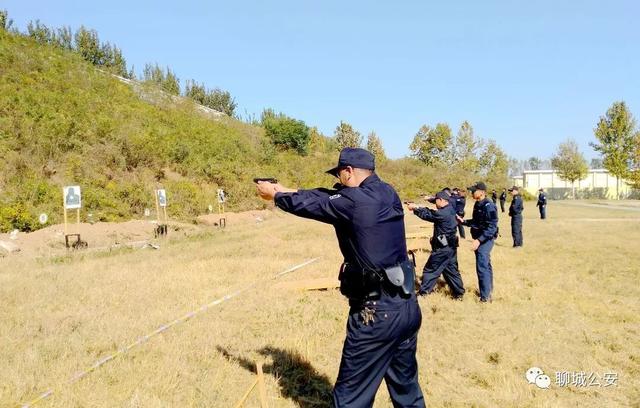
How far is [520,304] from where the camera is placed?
7328 millimetres

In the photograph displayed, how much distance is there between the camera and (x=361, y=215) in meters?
3.11

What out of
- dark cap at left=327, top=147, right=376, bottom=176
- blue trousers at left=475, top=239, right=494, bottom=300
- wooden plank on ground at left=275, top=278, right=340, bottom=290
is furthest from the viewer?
wooden plank on ground at left=275, top=278, right=340, bottom=290

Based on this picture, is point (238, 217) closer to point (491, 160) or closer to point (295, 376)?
point (295, 376)

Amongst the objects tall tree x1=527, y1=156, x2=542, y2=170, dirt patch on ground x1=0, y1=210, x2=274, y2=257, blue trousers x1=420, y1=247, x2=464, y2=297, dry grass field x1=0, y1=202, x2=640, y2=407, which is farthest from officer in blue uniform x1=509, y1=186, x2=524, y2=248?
tall tree x1=527, y1=156, x2=542, y2=170

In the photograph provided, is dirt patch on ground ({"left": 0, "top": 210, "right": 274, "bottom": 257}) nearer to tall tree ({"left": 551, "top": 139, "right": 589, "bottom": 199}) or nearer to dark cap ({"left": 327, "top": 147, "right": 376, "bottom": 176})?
dark cap ({"left": 327, "top": 147, "right": 376, "bottom": 176})

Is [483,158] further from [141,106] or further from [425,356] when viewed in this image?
[425,356]

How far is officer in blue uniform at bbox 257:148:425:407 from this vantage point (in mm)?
3105

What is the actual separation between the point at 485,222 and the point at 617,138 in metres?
46.6

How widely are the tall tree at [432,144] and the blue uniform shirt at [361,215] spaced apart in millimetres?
52805

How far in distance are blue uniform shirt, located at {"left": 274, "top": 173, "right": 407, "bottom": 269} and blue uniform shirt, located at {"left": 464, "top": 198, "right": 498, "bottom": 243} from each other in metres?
4.84

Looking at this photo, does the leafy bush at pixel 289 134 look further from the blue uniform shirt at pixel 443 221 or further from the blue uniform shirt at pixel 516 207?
the blue uniform shirt at pixel 443 221

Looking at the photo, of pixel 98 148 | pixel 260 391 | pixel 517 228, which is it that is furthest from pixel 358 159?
pixel 98 148

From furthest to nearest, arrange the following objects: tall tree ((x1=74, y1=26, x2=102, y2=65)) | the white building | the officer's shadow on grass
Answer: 1. the white building
2. tall tree ((x1=74, y1=26, x2=102, y2=65))
3. the officer's shadow on grass

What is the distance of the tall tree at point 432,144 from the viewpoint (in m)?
54.7
